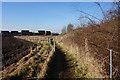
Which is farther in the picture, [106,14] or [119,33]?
[106,14]

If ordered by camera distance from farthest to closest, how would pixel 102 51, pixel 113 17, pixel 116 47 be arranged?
pixel 113 17, pixel 102 51, pixel 116 47

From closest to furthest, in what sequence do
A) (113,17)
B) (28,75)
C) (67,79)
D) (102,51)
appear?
(102,51)
(113,17)
(67,79)
(28,75)

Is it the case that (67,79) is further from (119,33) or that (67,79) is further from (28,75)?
(119,33)

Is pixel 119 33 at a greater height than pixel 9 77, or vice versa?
pixel 119 33

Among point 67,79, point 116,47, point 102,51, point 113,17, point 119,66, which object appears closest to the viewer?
Answer: point 119,66

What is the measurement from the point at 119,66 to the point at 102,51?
76cm

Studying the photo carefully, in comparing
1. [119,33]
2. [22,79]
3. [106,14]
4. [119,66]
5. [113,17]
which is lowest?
[22,79]

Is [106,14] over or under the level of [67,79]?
over

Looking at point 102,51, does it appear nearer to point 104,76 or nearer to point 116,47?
point 116,47

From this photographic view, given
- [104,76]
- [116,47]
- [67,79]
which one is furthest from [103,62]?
[67,79]

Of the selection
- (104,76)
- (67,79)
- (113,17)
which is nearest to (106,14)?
(113,17)

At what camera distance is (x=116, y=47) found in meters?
2.86

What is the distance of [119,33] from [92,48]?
4.22 ft

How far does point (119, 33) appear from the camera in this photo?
2939 mm
